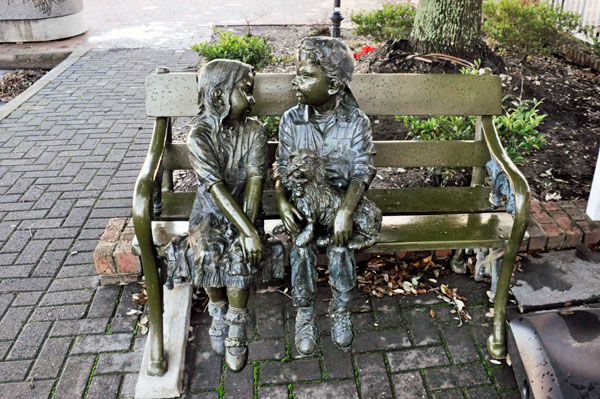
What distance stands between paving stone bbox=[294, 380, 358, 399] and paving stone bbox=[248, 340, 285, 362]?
0.27 meters

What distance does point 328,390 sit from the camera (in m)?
2.99

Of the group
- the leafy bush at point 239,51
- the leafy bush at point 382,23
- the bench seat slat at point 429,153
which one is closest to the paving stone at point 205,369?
the bench seat slat at point 429,153

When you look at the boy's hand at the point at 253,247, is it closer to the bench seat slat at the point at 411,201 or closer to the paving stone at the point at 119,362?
the bench seat slat at the point at 411,201

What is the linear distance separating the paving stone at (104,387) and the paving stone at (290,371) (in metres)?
0.78

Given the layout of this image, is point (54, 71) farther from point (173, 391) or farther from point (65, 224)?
point (173, 391)

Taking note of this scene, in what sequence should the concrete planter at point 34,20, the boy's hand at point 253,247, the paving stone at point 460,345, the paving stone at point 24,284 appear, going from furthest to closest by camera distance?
the concrete planter at point 34,20, the paving stone at point 24,284, the paving stone at point 460,345, the boy's hand at point 253,247

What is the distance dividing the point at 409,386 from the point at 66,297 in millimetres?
2303

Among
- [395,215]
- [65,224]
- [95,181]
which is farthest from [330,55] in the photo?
[95,181]

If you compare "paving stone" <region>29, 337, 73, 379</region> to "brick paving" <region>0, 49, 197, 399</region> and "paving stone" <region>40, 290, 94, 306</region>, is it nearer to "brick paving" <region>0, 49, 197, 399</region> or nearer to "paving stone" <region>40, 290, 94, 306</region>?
"brick paving" <region>0, 49, 197, 399</region>

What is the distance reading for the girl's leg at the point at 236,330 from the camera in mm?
2830

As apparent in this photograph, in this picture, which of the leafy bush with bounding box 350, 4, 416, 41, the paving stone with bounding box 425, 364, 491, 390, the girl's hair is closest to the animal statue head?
the girl's hair

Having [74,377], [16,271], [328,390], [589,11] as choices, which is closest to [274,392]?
[328,390]

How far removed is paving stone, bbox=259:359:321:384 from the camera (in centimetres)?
306

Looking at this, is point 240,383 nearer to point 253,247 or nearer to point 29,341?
point 253,247
